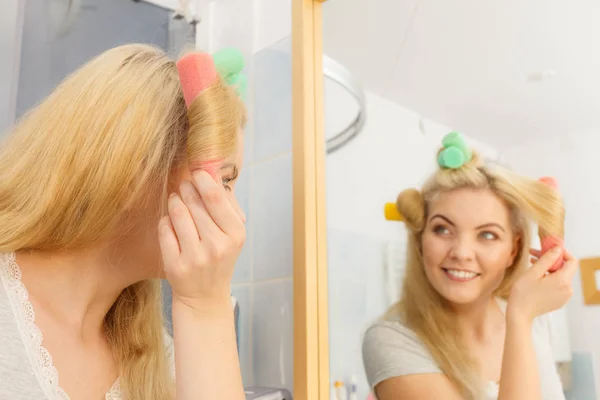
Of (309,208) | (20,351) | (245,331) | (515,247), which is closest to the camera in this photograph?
(20,351)

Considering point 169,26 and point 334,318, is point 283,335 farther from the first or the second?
point 169,26

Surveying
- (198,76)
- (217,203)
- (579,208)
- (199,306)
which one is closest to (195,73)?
(198,76)

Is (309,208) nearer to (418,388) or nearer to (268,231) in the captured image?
(268,231)

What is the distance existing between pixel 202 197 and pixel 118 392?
0.95 ft

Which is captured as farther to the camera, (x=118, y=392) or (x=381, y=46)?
(x=381, y=46)

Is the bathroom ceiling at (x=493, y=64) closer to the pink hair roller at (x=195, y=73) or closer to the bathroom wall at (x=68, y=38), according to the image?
the pink hair roller at (x=195, y=73)

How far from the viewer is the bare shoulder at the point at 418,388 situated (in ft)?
2.35

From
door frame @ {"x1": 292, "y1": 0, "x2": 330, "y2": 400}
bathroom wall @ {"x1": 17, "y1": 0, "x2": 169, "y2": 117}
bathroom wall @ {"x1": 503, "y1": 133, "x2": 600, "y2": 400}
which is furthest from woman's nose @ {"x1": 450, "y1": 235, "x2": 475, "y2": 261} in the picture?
bathroom wall @ {"x1": 17, "y1": 0, "x2": 169, "y2": 117}

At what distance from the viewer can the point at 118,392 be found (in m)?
0.70

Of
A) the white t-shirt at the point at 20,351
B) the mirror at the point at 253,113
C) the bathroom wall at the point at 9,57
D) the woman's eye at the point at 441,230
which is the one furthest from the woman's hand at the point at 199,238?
the bathroom wall at the point at 9,57

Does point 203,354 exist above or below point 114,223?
below

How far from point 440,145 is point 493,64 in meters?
0.12

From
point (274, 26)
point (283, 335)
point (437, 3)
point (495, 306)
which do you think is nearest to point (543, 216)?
point (495, 306)

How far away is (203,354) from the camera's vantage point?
597 millimetres
